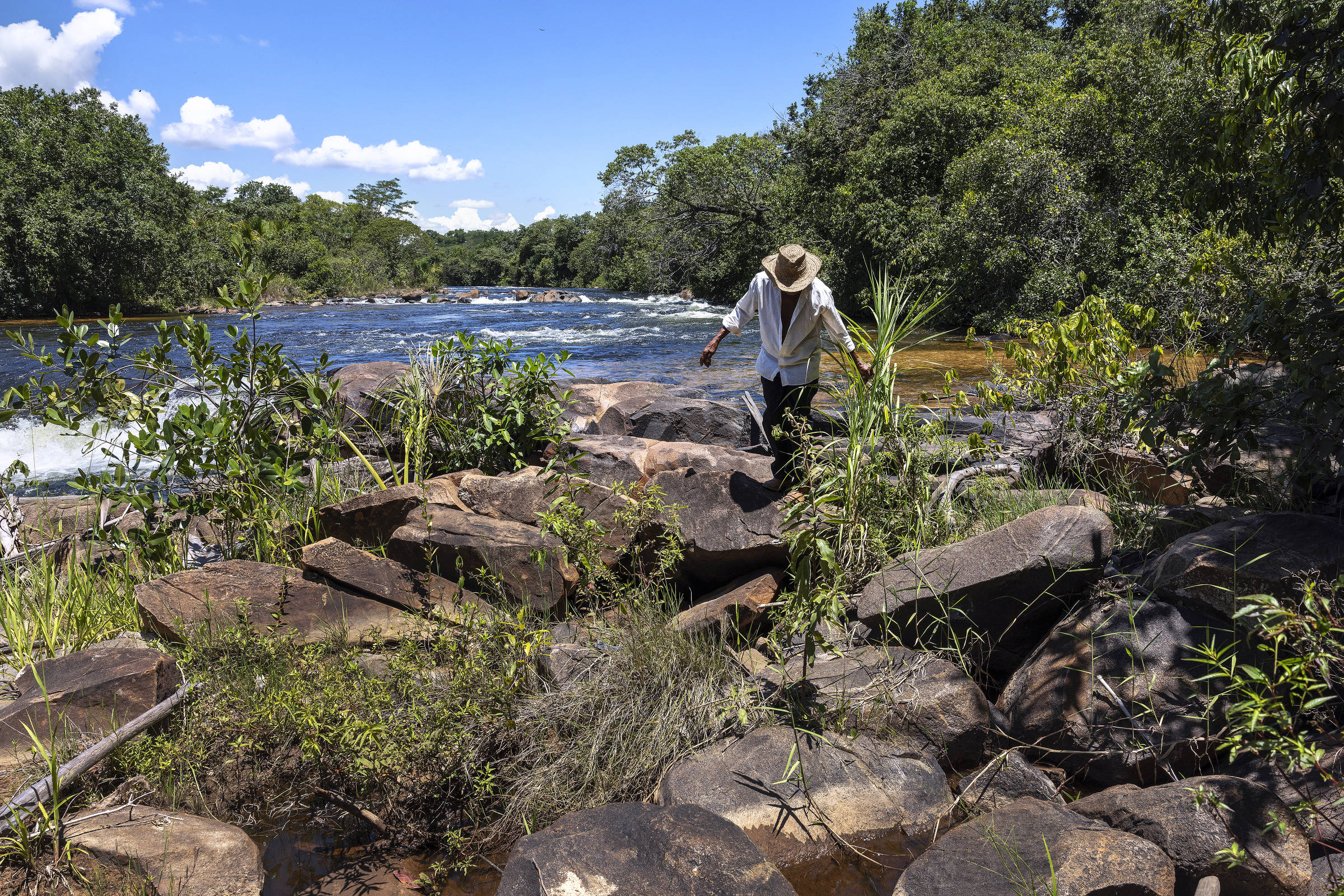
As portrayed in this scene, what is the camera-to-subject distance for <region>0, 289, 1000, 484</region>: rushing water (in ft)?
32.2

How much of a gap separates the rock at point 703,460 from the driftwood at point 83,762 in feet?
8.85

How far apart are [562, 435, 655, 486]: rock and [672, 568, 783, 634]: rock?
3.60 ft

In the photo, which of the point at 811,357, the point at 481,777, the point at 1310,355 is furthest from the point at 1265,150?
the point at 481,777

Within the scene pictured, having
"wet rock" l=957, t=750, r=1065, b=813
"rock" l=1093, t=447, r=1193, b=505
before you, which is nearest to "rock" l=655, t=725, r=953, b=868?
"wet rock" l=957, t=750, r=1065, b=813

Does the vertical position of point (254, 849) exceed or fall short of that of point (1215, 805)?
it falls short

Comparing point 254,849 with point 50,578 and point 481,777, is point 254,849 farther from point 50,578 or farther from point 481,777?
point 50,578

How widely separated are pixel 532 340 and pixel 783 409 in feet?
55.1

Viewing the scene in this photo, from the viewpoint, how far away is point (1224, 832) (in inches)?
94.4

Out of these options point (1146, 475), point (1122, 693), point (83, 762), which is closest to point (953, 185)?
point (1146, 475)

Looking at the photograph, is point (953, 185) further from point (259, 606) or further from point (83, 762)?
point (83, 762)

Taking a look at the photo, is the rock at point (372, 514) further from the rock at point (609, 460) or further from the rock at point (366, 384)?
the rock at point (366, 384)

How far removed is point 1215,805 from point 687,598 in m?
2.58

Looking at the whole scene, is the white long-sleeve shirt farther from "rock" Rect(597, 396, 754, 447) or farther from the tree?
the tree

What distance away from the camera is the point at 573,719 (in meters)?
3.28
